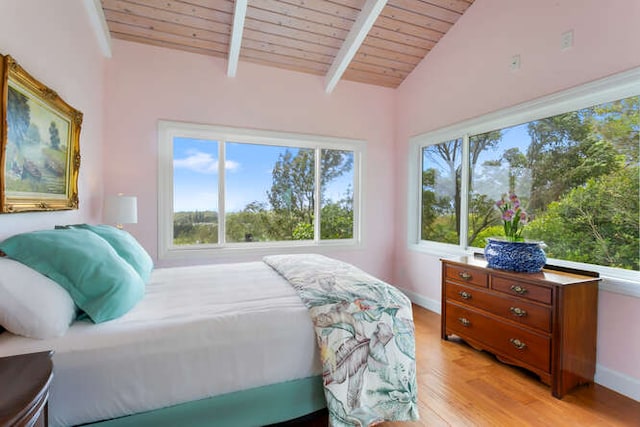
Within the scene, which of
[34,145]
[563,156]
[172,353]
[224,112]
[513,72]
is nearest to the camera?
[172,353]

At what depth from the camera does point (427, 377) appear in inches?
87.4

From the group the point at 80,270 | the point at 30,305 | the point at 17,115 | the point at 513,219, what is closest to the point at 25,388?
the point at 30,305

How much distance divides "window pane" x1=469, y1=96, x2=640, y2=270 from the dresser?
10.7 inches

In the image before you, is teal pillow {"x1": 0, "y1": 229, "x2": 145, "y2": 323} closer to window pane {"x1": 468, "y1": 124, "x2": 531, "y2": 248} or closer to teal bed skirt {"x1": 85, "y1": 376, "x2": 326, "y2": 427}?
teal bed skirt {"x1": 85, "y1": 376, "x2": 326, "y2": 427}

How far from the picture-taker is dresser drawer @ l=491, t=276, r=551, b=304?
207cm

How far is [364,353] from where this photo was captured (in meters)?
1.44

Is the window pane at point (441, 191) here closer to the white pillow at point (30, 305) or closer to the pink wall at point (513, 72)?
the pink wall at point (513, 72)

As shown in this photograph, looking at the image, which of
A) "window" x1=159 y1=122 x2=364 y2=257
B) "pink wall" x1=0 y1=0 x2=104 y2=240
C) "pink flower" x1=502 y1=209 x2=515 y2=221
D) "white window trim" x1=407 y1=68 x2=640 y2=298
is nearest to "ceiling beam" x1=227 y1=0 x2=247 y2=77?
"window" x1=159 y1=122 x2=364 y2=257

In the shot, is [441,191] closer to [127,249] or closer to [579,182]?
[579,182]

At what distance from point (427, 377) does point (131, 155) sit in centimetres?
331

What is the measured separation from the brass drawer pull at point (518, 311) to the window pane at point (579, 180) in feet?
2.12

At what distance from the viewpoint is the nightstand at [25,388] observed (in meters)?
0.75

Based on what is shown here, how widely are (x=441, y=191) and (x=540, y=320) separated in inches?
75.3

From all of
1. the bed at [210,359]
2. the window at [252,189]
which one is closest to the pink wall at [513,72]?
the window at [252,189]
